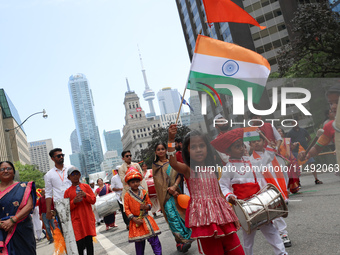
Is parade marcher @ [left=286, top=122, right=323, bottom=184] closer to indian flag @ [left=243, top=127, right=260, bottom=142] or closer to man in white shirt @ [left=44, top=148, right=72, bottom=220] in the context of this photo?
indian flag @ [left=243, top=127, right=260, bottom=142]

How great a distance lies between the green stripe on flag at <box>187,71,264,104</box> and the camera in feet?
11.3

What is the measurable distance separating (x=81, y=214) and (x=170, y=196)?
149 cm

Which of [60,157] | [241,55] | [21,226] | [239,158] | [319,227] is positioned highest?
[241,55]

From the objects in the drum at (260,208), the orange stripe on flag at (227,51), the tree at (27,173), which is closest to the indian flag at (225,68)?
the orange stripe on flag at (227,51)

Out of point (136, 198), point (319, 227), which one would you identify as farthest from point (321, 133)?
point (136, 198)

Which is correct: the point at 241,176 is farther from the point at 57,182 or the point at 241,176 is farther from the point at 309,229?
the point at 57,182

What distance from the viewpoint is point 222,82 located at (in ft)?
12.1

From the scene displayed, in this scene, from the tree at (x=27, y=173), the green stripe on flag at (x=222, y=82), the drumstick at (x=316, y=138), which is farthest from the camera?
the tree at (x=27, y=173)

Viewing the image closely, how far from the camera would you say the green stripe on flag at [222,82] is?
3.44m

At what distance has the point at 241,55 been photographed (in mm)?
4129

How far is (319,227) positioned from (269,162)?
8.54ft

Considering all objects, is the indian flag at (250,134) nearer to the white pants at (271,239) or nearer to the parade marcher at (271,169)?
the parade marcher at (271,169)

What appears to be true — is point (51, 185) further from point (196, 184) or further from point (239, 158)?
point (239, 158)

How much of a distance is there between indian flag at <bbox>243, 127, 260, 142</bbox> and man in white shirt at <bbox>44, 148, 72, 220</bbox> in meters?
4.42
